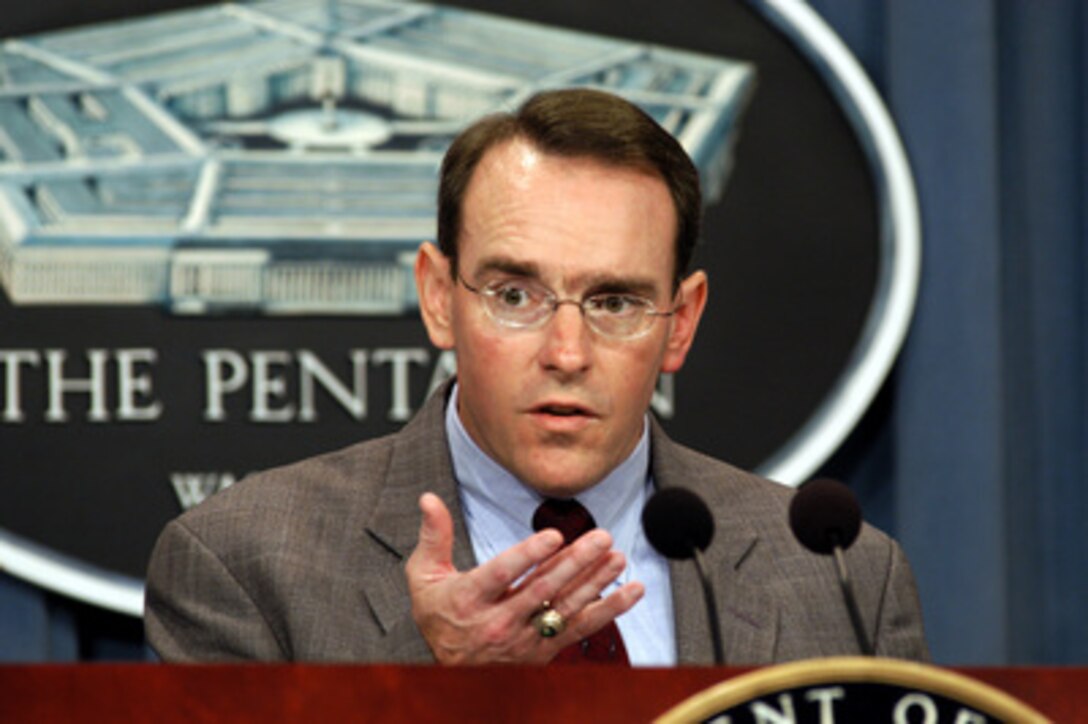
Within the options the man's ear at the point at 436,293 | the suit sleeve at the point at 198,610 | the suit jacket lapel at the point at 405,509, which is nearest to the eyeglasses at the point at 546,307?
the man's ear at the point at 436,293

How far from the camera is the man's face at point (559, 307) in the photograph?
177 centimetres

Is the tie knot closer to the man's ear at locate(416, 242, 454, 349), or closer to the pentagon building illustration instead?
the man's ear at locate(416, 242, 454, 349)

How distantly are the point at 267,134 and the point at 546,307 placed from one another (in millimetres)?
1002

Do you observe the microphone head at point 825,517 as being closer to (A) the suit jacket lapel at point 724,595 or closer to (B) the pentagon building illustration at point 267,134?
(A) the suit jacket lapel at point 724,595

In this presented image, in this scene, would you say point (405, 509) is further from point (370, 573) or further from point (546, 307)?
point (546, 307)

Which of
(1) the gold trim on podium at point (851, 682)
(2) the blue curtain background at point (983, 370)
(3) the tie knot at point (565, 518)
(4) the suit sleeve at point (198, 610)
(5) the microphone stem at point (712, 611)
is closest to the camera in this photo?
(1) the gold trim on podium at point (851, 682)

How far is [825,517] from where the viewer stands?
130 centimetres

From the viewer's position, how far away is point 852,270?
2.63 m

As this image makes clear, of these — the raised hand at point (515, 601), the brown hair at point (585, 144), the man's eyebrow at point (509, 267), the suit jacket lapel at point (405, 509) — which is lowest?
the suit jacket lapel at point (405, 509)

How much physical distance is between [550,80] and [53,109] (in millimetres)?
720

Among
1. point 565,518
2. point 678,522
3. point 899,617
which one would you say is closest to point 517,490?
point 565,518

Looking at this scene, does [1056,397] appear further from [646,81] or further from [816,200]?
[646,81]

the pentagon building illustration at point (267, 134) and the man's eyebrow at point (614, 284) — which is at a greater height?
the man's eyebrow at point (614, 284)

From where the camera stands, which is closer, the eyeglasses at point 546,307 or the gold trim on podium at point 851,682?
the gold trim on podium at point 851,682
